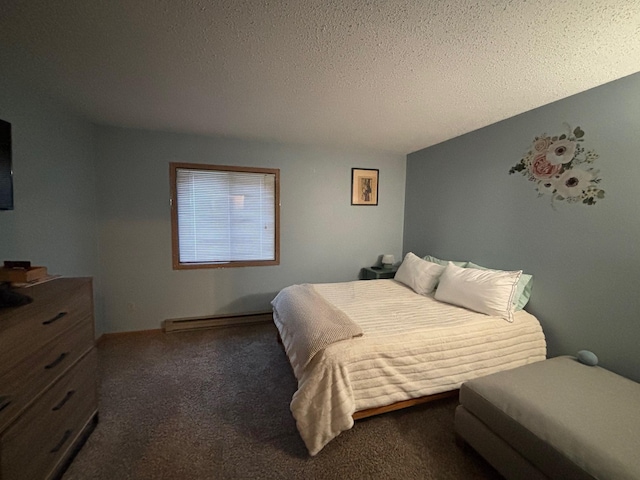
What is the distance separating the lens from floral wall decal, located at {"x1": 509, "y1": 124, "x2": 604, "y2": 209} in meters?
1.86

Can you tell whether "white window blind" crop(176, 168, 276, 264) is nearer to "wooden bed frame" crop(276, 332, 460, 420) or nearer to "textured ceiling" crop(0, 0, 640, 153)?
"textured ceiling" crop(0, 0, 640, 153)

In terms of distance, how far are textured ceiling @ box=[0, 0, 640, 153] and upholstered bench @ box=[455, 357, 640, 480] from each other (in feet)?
6.16

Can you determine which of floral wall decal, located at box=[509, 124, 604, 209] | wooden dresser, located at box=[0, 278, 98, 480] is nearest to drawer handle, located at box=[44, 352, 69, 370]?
wooden dresser, located at box=[0, 278, 98, 480]

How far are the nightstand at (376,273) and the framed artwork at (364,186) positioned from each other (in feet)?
3.19

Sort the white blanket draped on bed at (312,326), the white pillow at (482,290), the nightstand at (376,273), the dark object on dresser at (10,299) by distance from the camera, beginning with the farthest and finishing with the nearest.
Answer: the nightstand at (376,273) < the white pillow at (482,290) < the white blanket draped on bed at (312,326) < the dark object on dresser at (10,299)

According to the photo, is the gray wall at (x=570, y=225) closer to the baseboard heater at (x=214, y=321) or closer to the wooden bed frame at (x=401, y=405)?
A: the wooden bed frame at (x=401, y=405)

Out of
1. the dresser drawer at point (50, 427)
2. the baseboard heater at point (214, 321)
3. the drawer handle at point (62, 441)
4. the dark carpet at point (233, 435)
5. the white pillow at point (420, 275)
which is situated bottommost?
the dark carpet at point (233, 435)

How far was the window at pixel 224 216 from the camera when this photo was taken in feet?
9.85

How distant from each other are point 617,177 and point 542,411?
5.35 feet

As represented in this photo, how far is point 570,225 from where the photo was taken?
195cm

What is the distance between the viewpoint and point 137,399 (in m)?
1.93

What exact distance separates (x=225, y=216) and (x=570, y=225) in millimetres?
3342

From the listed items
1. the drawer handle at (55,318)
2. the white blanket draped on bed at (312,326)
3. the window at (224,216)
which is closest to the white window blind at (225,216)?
the window at (224,216)

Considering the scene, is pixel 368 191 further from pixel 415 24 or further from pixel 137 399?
pixel 137 399
